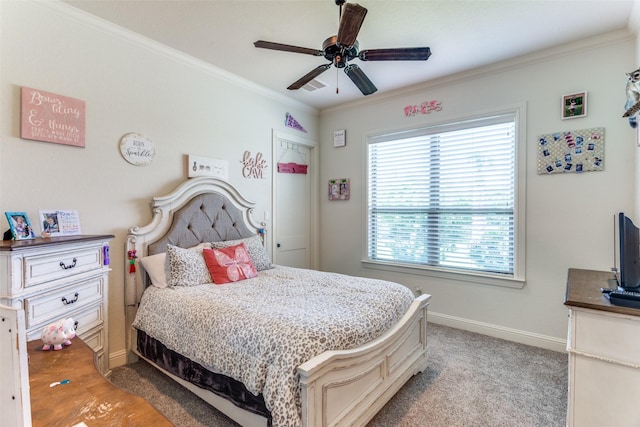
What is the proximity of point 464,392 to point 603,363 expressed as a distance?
3.15 feet

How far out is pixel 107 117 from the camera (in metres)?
2.38

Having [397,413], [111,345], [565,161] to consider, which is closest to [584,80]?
[565,161]

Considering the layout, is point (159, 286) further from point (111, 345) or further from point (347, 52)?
point (347, 52)

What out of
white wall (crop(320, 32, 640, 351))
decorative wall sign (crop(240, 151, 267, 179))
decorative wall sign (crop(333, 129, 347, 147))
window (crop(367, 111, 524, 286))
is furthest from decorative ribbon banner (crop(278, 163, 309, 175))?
white wall (crop(320, 32, 640, 351))

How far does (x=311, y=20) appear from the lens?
2.28 meters

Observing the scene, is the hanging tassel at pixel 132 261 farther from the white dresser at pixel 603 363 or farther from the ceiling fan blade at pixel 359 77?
the white dresser at pixel 603 363

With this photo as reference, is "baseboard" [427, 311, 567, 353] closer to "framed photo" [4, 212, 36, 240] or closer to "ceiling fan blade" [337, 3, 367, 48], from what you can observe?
"ceiling fan blade" [337, 3, 367, 48]

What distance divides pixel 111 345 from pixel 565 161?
4.21 meters

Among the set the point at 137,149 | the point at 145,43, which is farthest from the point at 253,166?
the point at 145,43

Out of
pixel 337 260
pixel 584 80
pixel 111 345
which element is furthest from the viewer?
pixel 337 260

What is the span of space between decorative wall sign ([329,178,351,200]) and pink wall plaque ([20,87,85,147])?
2837 millimetres

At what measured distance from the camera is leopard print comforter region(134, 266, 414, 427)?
1429 mm

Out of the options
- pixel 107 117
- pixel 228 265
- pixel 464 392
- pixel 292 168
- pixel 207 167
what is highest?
pixel 107 117

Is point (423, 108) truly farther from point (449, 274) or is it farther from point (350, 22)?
point (350, 22)
